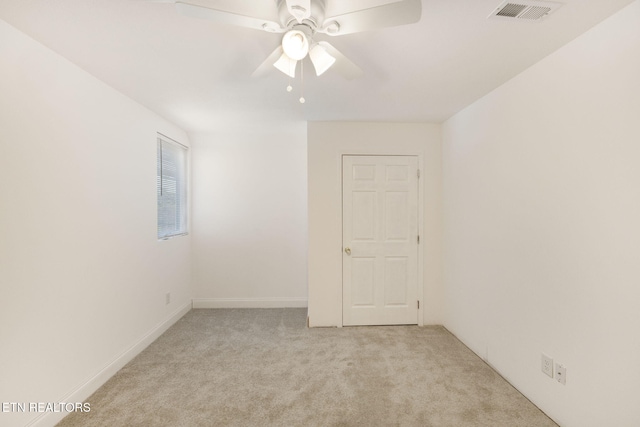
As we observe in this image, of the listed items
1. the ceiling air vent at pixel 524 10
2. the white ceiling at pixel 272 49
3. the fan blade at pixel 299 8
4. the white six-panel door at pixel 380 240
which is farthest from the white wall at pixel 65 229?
the ceiling air vent at pixel 524 10

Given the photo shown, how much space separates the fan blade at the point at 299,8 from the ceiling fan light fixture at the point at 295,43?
0.42 ft

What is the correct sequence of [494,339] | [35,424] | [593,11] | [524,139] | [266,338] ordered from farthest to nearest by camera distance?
1. [266,338]
2. [494,339]
3. [524,139]
4. [35,424]
5. [593,11]

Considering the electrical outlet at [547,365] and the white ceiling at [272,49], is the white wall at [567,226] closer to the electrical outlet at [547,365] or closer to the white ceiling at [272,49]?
the electrical outlet at [547,365]

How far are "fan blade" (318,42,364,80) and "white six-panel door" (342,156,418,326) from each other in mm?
1771

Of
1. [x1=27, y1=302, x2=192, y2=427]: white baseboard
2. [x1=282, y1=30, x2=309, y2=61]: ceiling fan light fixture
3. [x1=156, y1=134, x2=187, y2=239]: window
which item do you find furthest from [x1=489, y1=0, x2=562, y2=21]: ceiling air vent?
[x1=27, y1=302, x2=192, y2=427]: white baseboard

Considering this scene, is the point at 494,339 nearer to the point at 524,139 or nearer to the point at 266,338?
the point at 524,139

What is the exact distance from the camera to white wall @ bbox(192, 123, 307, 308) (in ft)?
13.6

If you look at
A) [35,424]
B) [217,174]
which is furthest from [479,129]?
[35,424]

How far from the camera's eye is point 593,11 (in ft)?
4.98

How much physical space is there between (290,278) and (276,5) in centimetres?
346

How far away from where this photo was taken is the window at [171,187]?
3.43m

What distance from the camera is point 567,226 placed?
1.83m

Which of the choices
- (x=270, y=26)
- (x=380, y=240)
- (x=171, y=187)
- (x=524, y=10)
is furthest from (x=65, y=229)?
(x=524, y=10)

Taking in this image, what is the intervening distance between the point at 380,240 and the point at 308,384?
1751 millimetres
